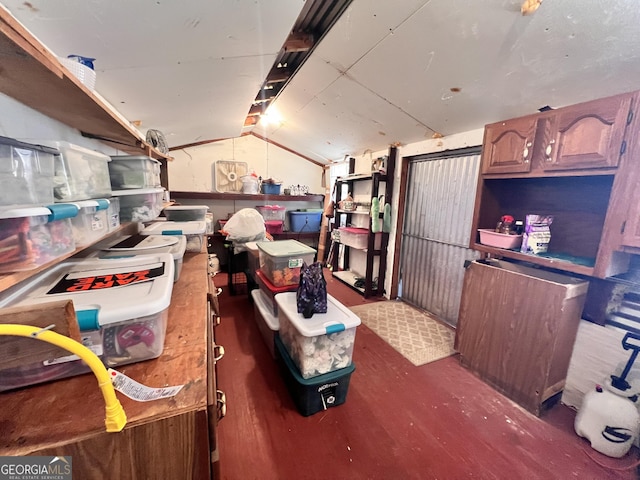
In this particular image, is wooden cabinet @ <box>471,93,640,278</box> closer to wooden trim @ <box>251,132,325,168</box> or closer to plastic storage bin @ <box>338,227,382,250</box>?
plastic storage bin @ <box>338,227,382,250</box>

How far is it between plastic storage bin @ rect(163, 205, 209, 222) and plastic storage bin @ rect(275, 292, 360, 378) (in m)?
1.42

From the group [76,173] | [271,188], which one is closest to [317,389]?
[76,173]

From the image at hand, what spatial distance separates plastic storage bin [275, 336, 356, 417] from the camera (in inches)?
59.6

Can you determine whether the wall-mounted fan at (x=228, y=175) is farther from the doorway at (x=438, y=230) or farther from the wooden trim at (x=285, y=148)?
the doorway at (x=438, y=230)

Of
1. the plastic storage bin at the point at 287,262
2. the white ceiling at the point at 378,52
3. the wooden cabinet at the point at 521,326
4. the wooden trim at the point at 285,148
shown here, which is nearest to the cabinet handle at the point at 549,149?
the white ceiling at the point at 378,52

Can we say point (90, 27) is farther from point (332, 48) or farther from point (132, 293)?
point (332, 48)

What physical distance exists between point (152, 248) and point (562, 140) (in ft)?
7.42

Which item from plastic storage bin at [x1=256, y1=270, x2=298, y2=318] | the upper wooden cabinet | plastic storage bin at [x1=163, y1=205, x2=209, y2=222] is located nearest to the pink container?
the upper wooden cabinet

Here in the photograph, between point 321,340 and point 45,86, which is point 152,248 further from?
point 321,340

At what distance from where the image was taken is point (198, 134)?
3516 mm

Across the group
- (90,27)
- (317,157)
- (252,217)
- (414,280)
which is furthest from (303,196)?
(90,27)

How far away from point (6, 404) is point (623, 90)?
271 cm

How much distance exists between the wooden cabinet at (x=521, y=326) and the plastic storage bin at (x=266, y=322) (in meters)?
1.50

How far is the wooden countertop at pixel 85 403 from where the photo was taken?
0.51 m
